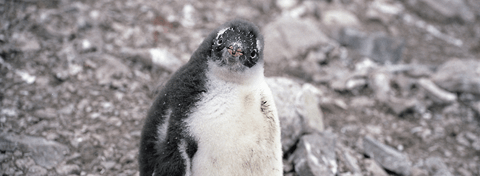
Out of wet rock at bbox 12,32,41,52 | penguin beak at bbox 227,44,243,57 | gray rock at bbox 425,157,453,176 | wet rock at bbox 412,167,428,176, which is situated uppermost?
penguin beak at bbox 227,44,243,57

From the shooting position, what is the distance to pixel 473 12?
23.6 ft

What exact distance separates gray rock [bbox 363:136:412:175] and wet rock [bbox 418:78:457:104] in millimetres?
1531

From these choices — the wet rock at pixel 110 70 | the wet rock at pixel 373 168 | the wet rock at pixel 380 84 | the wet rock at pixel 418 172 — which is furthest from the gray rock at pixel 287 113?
the wet rock at pixel 380 84

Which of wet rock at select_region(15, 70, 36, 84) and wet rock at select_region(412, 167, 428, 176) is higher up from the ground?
wet rock at select_region(15, 70, 36, 84)

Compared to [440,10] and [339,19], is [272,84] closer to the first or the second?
[339,19]

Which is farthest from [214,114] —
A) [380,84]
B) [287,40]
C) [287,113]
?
[380,84]

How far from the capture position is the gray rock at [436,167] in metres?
3.18

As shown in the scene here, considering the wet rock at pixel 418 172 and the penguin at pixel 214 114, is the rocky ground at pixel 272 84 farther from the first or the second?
the penguin at pixel 214 114

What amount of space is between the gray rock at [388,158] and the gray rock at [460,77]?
6.18 feet

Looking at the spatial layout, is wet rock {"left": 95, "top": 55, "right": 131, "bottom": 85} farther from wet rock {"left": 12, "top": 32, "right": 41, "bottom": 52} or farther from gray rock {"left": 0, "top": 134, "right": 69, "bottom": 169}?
gray rock {"left": 0, "top": 134, "right": 69, "bottom": 169}

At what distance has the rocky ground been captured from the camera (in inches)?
110

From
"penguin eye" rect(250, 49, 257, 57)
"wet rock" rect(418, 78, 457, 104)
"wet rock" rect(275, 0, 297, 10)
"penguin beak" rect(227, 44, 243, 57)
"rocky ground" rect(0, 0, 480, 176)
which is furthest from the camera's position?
"wet rock" rect(275, 0, 297, 10)

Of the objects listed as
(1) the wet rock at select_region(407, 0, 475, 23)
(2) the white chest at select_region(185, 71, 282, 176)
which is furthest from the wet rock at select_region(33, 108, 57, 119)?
(1) the wet rock at select_region(407, 0, 475, 23)

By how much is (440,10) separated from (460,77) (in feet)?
9.41
